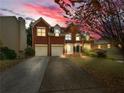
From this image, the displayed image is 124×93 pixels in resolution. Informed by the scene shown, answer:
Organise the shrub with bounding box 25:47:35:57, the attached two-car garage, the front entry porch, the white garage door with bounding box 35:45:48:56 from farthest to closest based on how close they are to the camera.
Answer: the front entry porch, the attached two-car garage, the white garage door with bounding box 35:45:48:56, the shrub with bounding box 25:47:35:57

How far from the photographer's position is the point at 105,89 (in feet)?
46.7

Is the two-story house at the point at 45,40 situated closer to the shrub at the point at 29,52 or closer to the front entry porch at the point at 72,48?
the front entry porch at the point at 72,48

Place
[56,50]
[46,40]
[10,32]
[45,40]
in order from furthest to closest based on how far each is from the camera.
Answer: [56,50], [46,40], [45,40], [10,32]

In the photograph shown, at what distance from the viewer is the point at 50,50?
61531 millimetres

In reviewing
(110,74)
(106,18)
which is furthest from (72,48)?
(106,18)

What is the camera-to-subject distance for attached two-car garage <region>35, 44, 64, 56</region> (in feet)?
197

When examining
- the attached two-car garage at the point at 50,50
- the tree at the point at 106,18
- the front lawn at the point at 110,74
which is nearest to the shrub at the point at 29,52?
the attached two-car garage at the point at 50,50

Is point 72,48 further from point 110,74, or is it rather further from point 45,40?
point 110,74

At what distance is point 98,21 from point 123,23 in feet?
3.89

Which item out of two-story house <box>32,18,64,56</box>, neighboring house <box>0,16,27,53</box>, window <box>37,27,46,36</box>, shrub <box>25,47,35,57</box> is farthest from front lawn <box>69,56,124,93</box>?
window <box>37,27,46,36</box>

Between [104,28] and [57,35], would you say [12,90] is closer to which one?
[104,28]

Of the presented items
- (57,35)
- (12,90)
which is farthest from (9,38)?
(12,90)

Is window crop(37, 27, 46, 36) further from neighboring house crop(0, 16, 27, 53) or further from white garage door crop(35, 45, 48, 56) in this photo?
neighboring house crop(0, 16, 27, 53)

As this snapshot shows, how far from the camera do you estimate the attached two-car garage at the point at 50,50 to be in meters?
60.1
